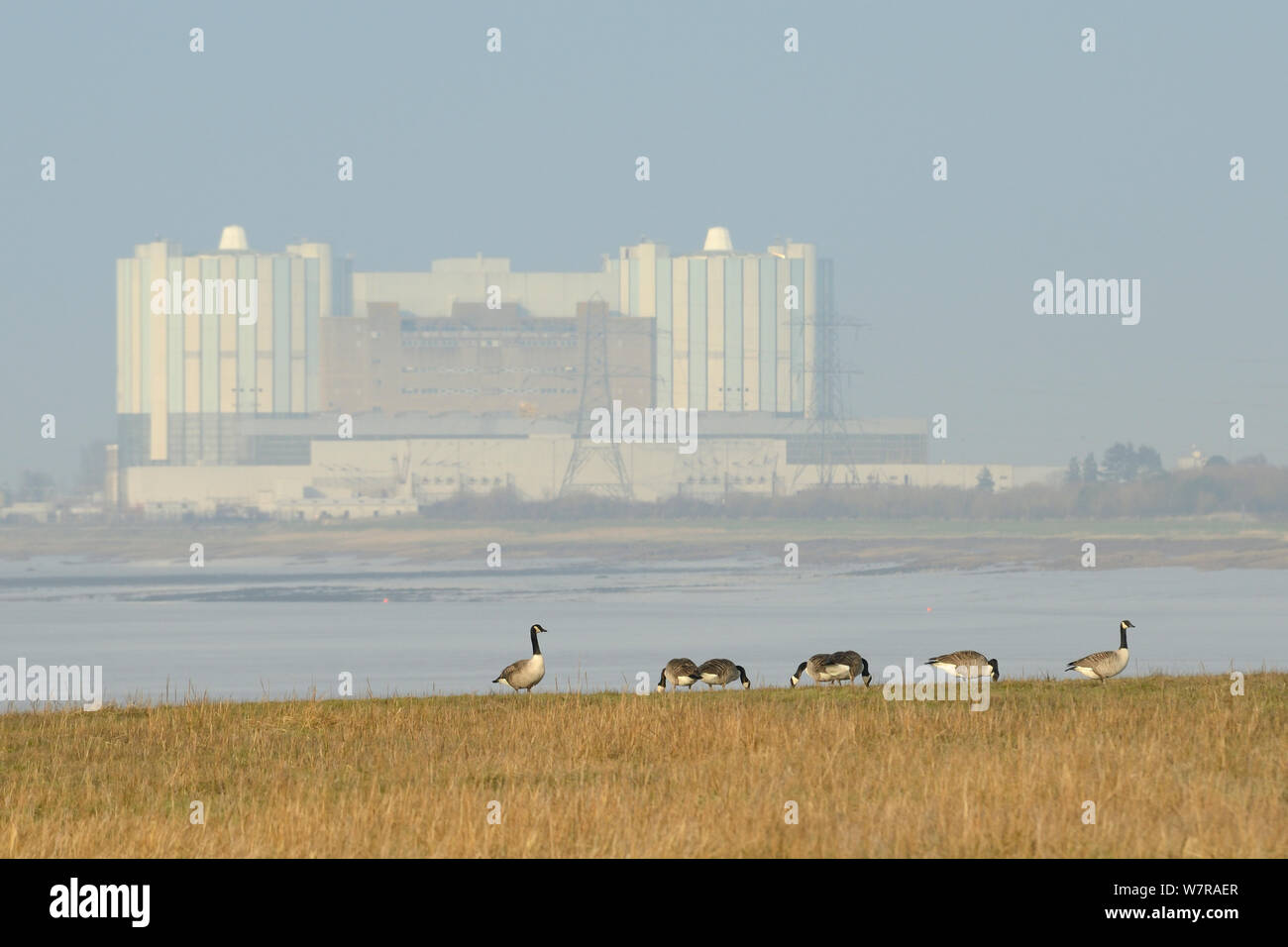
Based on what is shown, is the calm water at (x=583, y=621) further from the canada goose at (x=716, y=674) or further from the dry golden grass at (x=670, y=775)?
the dry golden grass at (x=670, y=775)

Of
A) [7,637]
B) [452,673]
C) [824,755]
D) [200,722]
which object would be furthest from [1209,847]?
[7,637]

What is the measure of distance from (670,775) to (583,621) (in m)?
74.8

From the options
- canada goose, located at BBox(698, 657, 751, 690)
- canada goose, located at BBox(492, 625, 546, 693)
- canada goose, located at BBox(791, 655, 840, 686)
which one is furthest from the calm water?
canada goose, located at BBox(791, 655, 840, 686)

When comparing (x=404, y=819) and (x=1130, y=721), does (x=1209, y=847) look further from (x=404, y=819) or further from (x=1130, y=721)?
(x=1130, y=721)

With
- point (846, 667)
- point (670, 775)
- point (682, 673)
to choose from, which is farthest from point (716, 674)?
point (670, 775)

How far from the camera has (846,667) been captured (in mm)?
26875

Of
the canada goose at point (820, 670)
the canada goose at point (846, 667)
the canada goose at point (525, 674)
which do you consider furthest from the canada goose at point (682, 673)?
the canada goose at point (846, 667)

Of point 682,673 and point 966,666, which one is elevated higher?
point 966,666

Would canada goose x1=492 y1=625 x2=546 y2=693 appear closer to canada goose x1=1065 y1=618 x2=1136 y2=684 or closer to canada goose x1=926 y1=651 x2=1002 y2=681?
canada goose x1=926 y1=651 x2=1002 y2=681

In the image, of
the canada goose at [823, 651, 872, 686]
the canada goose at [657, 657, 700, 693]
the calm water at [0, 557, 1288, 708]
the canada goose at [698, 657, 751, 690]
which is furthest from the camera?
the calm water at [0, 557, 1288, 708]

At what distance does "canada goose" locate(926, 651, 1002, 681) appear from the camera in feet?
84.6

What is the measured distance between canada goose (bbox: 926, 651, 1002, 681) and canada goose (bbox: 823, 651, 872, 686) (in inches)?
49.3

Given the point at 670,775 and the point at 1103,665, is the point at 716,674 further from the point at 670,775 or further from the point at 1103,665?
the point at 670,775

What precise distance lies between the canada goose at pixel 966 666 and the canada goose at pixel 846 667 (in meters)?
1.25
